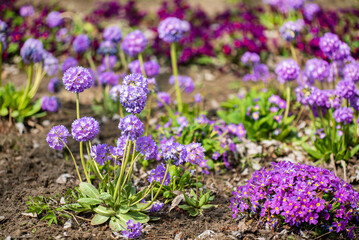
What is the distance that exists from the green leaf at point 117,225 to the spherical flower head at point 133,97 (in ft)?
2.91

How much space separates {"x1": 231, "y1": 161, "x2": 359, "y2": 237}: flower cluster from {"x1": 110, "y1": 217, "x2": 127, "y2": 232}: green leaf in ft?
2.82

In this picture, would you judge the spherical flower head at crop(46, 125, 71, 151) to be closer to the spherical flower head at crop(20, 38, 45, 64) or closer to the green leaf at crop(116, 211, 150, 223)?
the green leaf at crop(116, 211, 150, 223)

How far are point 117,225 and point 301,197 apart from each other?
1.34 metres

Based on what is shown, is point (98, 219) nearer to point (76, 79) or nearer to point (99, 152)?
point (99, 152)

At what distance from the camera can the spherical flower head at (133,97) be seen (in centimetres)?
220

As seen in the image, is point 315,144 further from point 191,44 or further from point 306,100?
point 191,44

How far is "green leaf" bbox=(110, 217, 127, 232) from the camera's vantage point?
2.59 meters

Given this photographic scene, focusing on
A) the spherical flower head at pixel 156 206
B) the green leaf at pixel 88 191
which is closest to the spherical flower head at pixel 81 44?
the green leaf at pixel 88 191

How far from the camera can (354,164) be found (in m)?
3.52

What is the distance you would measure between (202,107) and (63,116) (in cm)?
170

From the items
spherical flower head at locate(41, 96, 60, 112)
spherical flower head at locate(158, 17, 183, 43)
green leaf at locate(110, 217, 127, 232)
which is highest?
spherical flower head at locate(158, 17, 183, 43)

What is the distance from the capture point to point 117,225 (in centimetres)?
261

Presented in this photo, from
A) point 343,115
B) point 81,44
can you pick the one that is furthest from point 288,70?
point 81,44

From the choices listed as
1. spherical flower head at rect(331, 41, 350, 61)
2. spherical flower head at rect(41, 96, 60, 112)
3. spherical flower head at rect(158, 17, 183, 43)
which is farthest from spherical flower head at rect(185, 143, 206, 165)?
spherical flower head at rect(41, 96, 60, 112)
